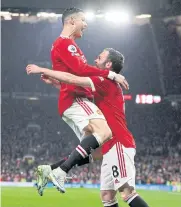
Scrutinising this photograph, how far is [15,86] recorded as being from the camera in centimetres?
3756

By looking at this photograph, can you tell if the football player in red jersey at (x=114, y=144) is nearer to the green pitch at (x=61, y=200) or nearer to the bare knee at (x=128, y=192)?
the bare knee at (x=128, y=192)

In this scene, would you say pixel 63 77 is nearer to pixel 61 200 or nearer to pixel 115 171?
pixel 115 171

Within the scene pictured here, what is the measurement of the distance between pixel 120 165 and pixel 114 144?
0.28 m

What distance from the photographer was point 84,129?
19.4 ft

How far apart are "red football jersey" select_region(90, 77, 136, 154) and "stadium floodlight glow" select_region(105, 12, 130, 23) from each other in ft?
78.3

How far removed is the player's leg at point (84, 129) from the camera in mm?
5582

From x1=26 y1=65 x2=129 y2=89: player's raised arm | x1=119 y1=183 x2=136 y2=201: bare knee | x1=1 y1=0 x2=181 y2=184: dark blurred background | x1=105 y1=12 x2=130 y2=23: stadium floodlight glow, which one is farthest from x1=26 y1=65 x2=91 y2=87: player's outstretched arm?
x1=105 y1=12 x2=130 y2=23: stadium floodlight glow

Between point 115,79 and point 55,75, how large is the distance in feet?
2.53

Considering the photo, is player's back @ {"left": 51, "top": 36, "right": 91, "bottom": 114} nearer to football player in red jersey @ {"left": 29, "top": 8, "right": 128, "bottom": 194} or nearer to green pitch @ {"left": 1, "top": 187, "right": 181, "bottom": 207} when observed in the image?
football player in red jersey @ {"left": 29, "top": 8, "right": 128, "bottom": 194}

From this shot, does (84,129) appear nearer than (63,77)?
No

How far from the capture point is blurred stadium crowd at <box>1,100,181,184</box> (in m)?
33.4

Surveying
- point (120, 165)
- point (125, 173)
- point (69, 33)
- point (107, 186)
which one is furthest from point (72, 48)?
point (107, 186)

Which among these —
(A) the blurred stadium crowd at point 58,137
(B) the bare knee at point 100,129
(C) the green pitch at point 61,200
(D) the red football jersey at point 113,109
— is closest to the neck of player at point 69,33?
(D) the red football jersey at point 113,109

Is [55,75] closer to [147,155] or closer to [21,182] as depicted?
[21,182]
